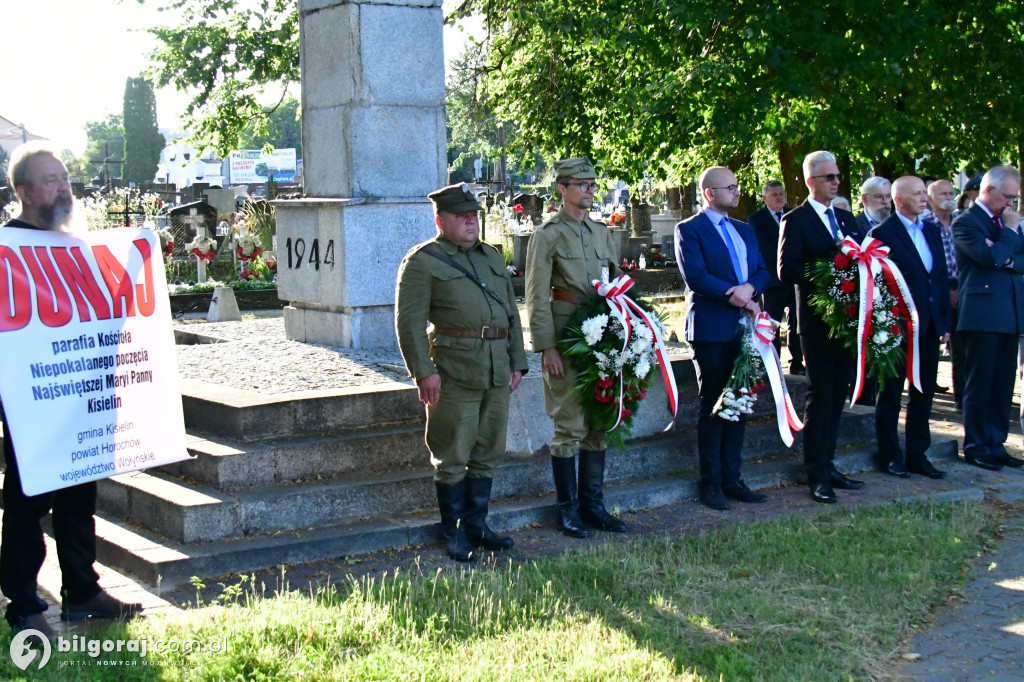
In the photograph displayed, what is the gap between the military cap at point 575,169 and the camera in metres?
6.83

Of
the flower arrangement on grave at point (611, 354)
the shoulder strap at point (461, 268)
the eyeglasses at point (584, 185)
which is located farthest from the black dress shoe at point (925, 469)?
the shoulder strap at point (461, 268)

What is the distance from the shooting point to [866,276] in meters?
7.79

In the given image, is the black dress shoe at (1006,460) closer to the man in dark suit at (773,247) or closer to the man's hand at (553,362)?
the man in dark suit at (773,247)

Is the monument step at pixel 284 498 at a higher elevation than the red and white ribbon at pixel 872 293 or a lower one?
lower

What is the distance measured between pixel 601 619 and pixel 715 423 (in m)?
2.50

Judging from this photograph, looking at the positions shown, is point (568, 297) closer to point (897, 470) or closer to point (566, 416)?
point (566, 416)

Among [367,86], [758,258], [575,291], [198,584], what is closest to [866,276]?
[758,258]

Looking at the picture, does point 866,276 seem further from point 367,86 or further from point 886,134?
point 886,134

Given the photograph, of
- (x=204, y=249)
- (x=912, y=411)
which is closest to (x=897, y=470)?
(x=912, y=411)

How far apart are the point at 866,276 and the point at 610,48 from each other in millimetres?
5200

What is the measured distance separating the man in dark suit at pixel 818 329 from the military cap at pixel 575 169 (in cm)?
176

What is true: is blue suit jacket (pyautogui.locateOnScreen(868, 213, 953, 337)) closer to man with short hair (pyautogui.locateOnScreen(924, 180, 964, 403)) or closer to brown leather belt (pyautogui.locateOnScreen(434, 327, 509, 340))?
man with short hair (pyautogui.locateOnScreen(924, 180, 964, 403))

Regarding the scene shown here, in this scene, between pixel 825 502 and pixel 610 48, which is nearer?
pixel 825 502
